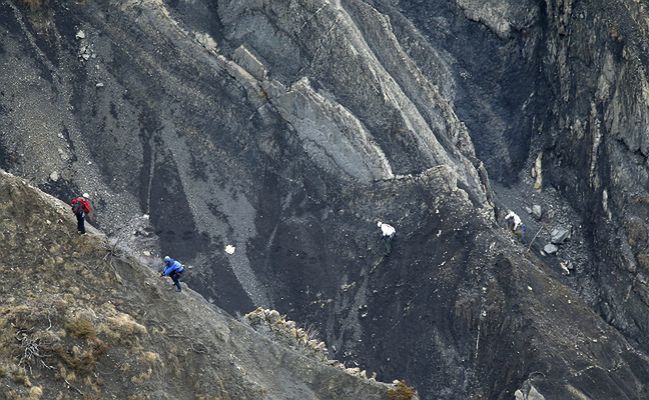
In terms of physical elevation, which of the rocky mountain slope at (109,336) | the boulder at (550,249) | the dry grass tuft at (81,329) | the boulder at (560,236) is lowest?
the rocky mountain slope at (109,336)

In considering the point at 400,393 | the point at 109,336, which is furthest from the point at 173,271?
the point at 400,393

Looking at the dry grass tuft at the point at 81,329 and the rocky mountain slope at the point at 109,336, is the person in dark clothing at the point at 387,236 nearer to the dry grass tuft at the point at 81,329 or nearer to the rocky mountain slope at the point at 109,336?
the rocky mountain slope at the point at 109,336

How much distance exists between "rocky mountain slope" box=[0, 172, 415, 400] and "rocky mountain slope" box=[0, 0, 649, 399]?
9.75 meters

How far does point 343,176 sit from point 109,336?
2031 cm

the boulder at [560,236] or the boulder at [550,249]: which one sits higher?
the boulder at [560,236]

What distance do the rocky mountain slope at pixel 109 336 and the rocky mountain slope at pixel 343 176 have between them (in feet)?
32.0

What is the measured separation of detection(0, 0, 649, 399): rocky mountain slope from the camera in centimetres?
4481

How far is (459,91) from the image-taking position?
56.6 m

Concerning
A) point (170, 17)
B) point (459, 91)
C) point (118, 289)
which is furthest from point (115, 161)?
point (459, 91)

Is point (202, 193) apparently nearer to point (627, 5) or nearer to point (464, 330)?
point (464, 330)

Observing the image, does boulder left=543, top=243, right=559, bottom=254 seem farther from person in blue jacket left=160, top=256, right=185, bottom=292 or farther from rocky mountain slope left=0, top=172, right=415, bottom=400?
person in blue jacket left=160, top=256, right=185, bottom=292

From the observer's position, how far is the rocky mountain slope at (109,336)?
28.5 meters

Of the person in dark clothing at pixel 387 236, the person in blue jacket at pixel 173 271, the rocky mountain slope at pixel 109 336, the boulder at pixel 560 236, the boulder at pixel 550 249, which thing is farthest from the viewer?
the boulder at pixel 560 236

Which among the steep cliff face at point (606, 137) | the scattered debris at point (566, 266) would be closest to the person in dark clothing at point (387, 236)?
the scattered debris at point (566, 266)
